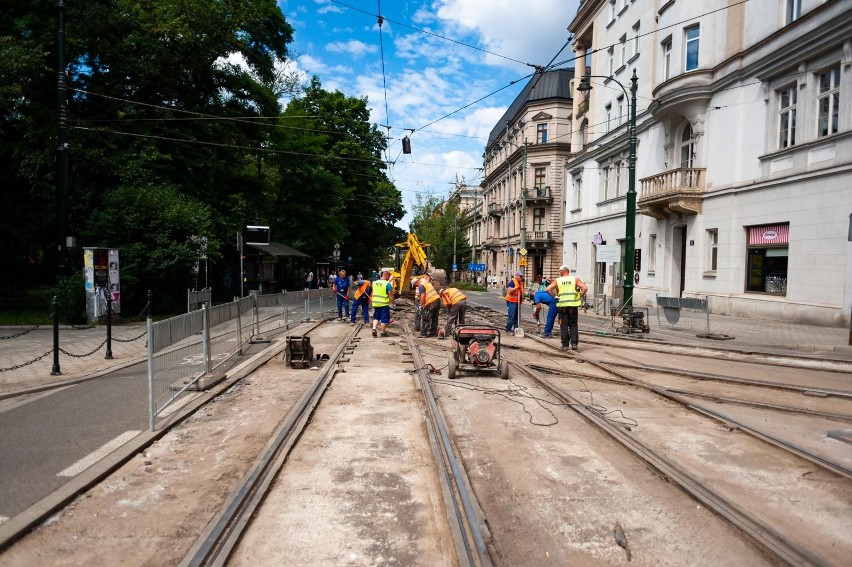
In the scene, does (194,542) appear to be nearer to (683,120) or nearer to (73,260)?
(73,260)

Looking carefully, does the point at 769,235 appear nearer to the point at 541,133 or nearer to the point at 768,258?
the point at 768,258

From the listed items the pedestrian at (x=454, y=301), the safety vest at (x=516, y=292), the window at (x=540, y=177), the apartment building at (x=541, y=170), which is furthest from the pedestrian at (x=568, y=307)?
the window at (x=540, y=177)

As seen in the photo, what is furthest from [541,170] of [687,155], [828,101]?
[828,101]

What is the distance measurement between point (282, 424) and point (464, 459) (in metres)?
2.29

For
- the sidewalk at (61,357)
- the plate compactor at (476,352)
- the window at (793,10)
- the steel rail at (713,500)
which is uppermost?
the window at (793,10)

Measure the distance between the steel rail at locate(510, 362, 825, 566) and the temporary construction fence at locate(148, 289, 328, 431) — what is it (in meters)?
5.17

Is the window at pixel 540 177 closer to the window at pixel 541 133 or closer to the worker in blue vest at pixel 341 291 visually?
the window at pixel 541 133

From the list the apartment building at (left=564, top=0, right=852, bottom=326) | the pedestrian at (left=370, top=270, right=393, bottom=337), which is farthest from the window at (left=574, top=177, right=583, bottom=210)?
the pedestrian at (left=370, top=270, right=393, bottom=337)

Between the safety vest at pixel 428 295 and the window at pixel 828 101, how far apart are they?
497 inches

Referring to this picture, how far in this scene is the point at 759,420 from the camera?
6.84 metres

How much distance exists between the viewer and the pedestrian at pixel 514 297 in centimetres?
1459

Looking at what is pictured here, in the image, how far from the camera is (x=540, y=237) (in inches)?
2016

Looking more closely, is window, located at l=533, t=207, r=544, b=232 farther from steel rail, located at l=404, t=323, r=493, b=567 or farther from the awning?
steel rail, located at l=404, t=323, r=493, b=567

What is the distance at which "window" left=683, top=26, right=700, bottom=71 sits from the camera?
74.1ft
